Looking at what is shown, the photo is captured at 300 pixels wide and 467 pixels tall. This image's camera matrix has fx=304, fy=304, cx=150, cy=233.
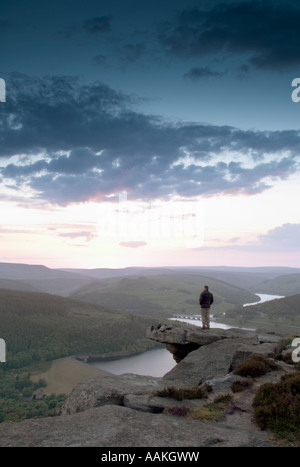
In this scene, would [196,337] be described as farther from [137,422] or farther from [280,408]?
[137,422]

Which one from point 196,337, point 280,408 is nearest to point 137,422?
point 280,408

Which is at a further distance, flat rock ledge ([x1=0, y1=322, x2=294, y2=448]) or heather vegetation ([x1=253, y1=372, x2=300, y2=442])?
heather vegetation ([x1=253, y1=372, x2=300, y2=442])

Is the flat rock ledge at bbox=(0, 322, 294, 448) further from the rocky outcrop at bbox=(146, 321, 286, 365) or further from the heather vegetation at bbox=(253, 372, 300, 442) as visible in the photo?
the rocky outcrop at bbox=(146, 321, 286, 365)

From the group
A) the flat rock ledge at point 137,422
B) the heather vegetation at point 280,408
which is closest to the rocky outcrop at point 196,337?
the flat rock ledge at point 137,422

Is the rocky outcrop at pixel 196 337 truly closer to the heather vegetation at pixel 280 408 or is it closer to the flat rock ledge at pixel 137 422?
the flat rock ledge at pixel 137 422

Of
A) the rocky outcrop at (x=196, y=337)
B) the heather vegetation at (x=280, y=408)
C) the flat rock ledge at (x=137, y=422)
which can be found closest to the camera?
the flat rock ledge at (x=137, y=422)

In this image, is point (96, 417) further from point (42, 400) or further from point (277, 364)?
point (42, 400)

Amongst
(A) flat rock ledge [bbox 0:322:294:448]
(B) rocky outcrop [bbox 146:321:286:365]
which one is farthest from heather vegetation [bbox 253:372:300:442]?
(B) rocky outcrop [bbox 146:321:286:365]

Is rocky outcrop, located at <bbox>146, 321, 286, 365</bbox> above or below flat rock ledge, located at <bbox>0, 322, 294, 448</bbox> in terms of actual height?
below

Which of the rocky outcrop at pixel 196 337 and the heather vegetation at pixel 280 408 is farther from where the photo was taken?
the rocky outcrop at pixel 196 337

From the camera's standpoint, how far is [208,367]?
24.7 metres

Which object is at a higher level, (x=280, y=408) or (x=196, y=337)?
(x=280, y=408)

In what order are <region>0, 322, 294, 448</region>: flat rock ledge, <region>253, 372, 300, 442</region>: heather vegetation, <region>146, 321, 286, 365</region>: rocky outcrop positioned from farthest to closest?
1. <region>146, 321, 286, 365</region>: rocky outcrop
2. <region>253, 372, 300, 442</region>: heather vegetation
3. <region>0, 322, 294, 448</region>: flat rock ledge

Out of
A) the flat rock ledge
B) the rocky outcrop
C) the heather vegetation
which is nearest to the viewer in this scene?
the flat rock ledge
